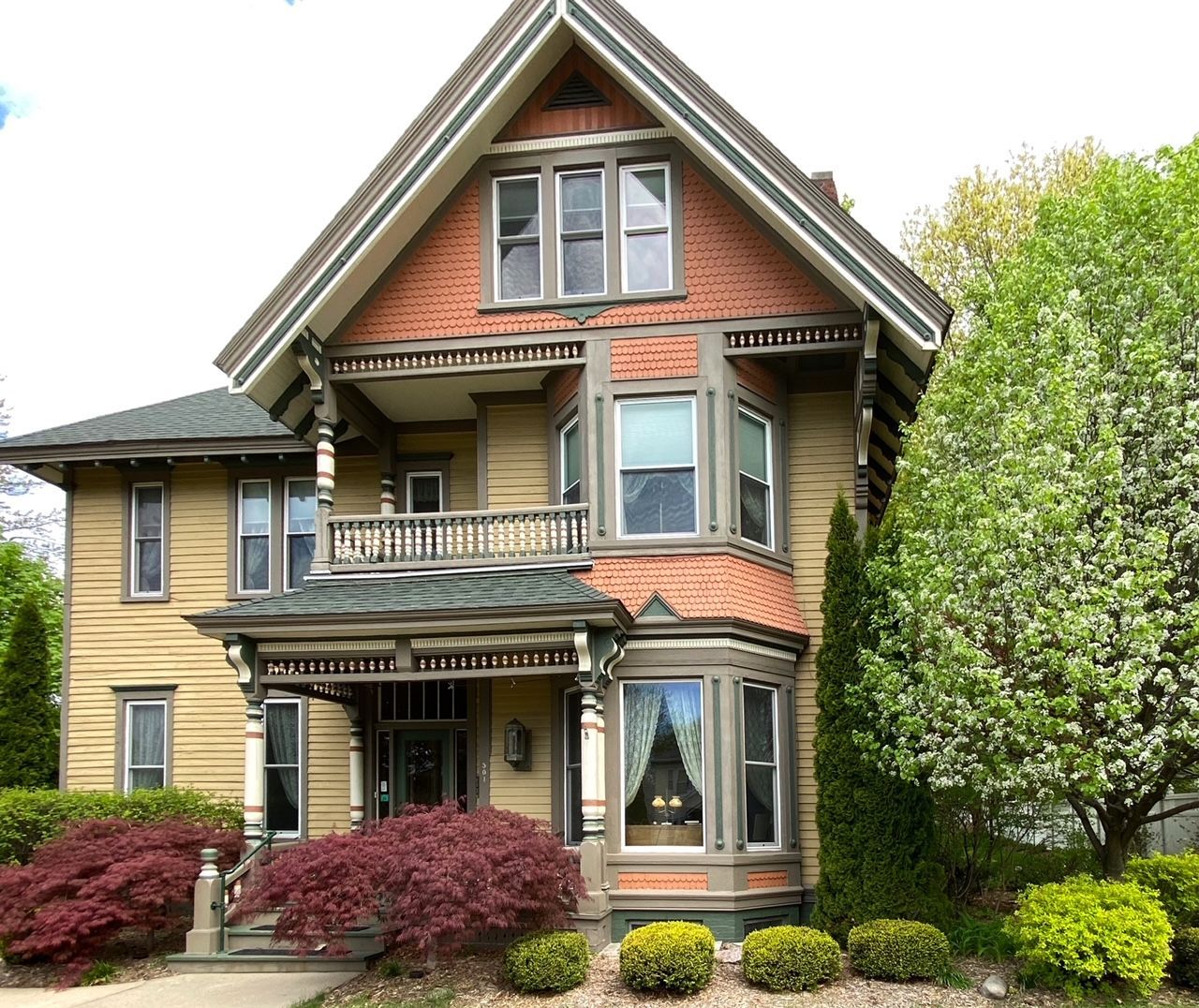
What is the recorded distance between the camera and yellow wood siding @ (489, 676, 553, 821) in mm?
15109

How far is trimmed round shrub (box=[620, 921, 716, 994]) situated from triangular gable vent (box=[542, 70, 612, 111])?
32.5ft

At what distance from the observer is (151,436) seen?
18.0m

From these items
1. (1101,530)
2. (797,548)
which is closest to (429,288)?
(797,548)

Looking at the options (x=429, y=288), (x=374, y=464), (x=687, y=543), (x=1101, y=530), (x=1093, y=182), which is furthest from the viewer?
(x=374, y=464)

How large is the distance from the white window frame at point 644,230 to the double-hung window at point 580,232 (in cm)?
26

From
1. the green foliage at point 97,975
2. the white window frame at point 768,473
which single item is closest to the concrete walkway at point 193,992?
the green foliage at point 97,975

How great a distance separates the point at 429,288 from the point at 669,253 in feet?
9.99

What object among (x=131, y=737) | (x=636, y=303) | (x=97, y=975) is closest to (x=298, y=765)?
(x=131, y=737)

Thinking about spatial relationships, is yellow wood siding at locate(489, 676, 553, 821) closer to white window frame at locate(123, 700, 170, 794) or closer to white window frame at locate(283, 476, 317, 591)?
white window frame at locate(283, 476, 317, 591)

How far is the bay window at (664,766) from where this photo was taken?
1359 cm

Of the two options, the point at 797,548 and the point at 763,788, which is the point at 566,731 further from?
the point at 797,548

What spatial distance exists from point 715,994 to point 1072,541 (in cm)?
522

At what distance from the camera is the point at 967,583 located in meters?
11.6

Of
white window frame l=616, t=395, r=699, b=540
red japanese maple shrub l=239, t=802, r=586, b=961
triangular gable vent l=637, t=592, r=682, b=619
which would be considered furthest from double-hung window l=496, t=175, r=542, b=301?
red japanese maple shrub l=239, t=802, r=586, b=961
